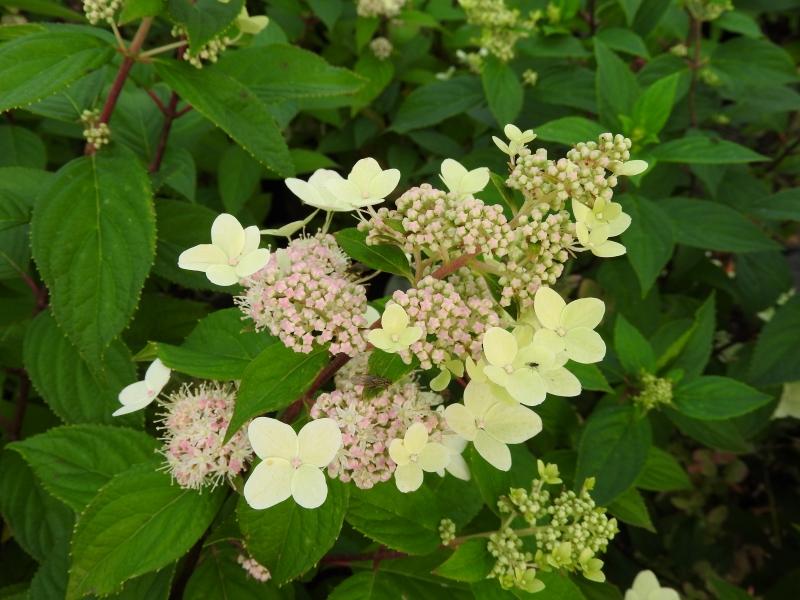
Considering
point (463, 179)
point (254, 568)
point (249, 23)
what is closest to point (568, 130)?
point (463, 179)

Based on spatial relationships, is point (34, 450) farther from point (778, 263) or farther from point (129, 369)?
point (778, 263)

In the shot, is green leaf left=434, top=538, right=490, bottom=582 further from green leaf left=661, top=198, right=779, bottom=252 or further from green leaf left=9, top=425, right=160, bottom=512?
green leaf left=661, top=198, right=779, bottom=252

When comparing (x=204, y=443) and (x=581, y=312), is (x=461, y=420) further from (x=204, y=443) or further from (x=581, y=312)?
(x=204, y=443)

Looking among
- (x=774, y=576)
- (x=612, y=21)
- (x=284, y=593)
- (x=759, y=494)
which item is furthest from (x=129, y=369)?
(x=759, y=494)

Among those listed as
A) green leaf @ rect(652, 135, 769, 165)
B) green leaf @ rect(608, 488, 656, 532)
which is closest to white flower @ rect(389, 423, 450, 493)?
green leaf @ rect(608, 488, 656, 532)

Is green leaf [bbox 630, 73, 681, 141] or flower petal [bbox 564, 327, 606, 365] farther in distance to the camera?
green leaf [bbox 630, 73, 681, 141]

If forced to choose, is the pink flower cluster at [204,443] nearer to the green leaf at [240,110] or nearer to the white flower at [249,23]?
the green leaf at [240,110]
